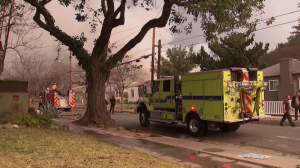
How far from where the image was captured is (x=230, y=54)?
2584 cm

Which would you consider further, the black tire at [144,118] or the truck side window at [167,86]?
the black tire at [144,118]

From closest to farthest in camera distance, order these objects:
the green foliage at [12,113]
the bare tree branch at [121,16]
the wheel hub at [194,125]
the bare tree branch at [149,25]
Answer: the wheel hub at [194,125] < the green foliage at [12,113] < the bare tree branch at [149,25] < the bare tree branch at [121,16]

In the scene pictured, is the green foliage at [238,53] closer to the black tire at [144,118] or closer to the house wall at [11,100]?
the black tire at [144,118]

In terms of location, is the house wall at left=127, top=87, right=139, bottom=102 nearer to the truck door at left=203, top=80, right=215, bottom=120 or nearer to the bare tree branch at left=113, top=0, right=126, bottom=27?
the bare tree branch at left=113, top=0, right=126, bottom=27

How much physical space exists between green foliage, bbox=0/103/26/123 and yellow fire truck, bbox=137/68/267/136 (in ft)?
21.2

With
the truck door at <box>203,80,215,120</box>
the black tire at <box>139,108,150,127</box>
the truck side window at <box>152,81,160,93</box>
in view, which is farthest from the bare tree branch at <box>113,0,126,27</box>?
the truck door at <box>203,80,215,120</box>

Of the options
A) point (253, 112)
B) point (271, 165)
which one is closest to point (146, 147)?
point (271, 165)

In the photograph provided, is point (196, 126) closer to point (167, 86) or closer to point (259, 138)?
point (259, 138)

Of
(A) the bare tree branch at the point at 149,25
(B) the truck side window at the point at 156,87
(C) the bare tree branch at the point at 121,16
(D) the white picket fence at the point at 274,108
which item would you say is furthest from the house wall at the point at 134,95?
(C) the bare tree branch at the point at 121,16

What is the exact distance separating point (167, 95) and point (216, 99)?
10.8 ft

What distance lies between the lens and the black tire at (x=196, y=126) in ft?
35.0

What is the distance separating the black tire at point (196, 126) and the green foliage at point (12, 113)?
23.5 feet

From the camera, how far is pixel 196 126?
434 inches

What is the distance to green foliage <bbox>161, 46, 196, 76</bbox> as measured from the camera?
38.9 metres
